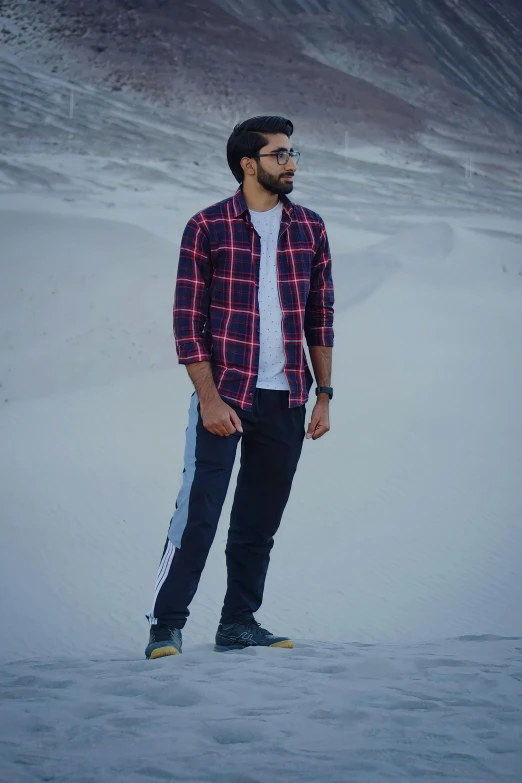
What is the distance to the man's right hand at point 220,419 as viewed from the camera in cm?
183

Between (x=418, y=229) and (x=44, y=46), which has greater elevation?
(x=44, y=46)

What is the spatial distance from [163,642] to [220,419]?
1.42 feet

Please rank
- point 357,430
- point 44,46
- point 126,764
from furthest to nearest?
point 44,46 → point 357,430 → point 126,764

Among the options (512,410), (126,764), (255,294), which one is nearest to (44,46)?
(512,410)

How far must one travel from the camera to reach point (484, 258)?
5.20 meters

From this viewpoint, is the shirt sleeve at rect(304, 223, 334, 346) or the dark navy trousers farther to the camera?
the shirt sleeve at rect(304, 223, 334, 346)

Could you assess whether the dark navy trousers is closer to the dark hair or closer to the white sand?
the white sand

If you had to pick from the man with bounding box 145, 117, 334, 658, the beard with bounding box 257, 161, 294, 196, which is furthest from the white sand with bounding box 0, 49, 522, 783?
the beard with bounding box 257, 161, 294, 196

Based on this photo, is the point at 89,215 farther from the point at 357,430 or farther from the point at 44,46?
the point at 357,430

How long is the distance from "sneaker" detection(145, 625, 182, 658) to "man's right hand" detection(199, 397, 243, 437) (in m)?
0.39

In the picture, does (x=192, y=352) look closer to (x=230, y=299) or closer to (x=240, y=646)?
(x=230, y=299)

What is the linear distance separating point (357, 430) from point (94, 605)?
1.58 meters

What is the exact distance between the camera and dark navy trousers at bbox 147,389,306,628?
1.87m

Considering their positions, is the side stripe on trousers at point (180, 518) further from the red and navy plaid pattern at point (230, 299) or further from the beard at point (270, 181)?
the beard at point (270, 181)
